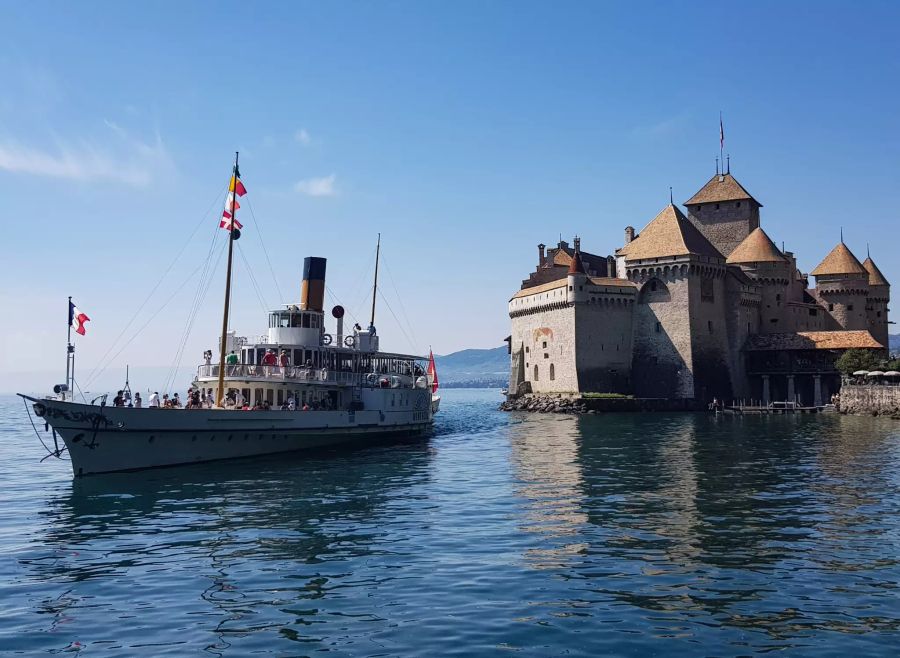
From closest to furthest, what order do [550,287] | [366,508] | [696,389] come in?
[366,508] → [696,389] → [550,287]

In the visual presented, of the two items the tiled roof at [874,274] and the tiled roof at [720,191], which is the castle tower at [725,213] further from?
the tiled roof at [874,274]

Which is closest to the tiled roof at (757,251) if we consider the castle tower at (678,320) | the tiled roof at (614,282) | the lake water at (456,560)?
the castle tower at (678,320)

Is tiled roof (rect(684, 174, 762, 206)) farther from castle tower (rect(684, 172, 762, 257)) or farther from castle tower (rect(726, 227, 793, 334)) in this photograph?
castle tower (rect(726, 227, 793, 334))

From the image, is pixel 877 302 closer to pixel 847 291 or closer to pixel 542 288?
pixel 847 291

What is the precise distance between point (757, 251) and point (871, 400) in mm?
22760

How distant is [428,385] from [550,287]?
29083 mm

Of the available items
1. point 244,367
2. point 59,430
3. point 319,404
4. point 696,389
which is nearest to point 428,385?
point 319,404

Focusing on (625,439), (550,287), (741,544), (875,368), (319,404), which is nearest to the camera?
(741,544)

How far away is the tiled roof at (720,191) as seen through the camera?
85.6 metres

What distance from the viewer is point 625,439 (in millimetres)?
44062

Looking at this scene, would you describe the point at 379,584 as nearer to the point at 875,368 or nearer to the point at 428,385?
the point at 428,385

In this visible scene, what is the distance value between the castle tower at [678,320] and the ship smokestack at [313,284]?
130ft

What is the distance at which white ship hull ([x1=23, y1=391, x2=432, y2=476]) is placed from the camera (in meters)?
28.2

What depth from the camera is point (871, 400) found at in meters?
62.3
